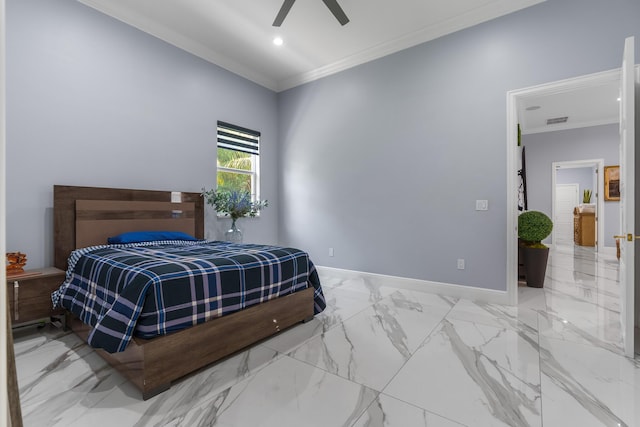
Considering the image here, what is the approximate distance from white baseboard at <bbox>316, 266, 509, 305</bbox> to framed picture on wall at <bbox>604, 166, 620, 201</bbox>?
5.52m

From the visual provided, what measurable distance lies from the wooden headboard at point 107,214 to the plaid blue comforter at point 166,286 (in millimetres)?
279

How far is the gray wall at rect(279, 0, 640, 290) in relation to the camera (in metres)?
2.95

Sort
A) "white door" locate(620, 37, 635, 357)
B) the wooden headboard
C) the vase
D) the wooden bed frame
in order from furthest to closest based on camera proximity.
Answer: the vase < the wooden headboard < "white door" locate(620, 37, 635, 357) < the wooden bed frame

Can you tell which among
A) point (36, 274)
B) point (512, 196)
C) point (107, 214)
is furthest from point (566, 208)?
point (36, 274)

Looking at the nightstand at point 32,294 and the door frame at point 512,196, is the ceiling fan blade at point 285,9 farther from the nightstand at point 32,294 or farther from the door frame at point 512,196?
the nightstand at point 32,294

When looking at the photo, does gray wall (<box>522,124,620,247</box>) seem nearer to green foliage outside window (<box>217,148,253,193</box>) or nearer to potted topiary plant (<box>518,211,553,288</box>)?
potted topiary plant (<box>518,211,553,288</box>)

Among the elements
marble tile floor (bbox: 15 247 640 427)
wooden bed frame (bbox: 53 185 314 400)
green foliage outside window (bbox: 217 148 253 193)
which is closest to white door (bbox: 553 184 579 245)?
marble tile floor (bbox: 15 247 640 427)

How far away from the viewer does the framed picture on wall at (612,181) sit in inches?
257

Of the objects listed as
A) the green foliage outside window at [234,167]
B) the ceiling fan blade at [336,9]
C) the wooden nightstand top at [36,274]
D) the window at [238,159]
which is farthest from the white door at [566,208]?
the wooden nightstand top at [36,274]

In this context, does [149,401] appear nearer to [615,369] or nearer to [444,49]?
[615,369]

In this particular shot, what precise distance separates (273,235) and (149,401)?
356 centimetres

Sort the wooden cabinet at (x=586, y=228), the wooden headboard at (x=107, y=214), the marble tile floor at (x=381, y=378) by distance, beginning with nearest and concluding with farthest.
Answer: the marble tile floor at (x=381, y=378) < the wooden headboard at (x=107, y=214) < the wooden cabinet at (x=586, y=228)

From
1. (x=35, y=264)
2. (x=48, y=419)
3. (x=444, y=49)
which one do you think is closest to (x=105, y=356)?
(x=48, y=419)

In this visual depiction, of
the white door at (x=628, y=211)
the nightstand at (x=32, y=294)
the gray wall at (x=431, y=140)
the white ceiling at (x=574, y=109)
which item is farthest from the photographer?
the white ceiling at (x=574, y=109)
